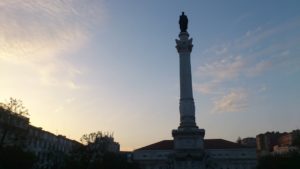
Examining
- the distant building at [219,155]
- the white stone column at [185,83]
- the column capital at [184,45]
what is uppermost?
the column capital at [184,45]

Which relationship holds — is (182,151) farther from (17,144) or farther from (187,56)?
(17,144)

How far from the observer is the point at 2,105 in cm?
4191

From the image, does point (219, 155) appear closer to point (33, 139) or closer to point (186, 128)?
point (186, 128)

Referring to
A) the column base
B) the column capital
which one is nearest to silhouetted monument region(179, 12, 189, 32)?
the column capital

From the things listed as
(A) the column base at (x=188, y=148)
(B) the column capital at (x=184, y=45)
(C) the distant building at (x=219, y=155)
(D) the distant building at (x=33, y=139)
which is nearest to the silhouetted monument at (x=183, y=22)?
(B) the column capital at (x=184, y=45)

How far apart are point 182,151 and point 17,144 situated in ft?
69.3

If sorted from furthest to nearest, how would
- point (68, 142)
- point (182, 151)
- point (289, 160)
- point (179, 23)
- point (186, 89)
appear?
1. point (68, 142)
2. point (289, 160)
3. point (179, 23)
4. point (186, 89)
5. point (182, 151)

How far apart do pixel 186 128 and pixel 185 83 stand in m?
5.71

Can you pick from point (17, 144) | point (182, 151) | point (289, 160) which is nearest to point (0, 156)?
point (17, 144)

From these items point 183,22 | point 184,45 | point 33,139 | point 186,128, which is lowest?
point 186,128

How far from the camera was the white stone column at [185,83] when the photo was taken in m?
40.5

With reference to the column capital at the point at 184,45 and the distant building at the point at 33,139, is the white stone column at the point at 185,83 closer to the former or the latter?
the column capital at the point at 184,45

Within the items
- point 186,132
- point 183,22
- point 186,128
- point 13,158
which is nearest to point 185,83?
point 186,128

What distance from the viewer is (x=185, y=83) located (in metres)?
42.2
